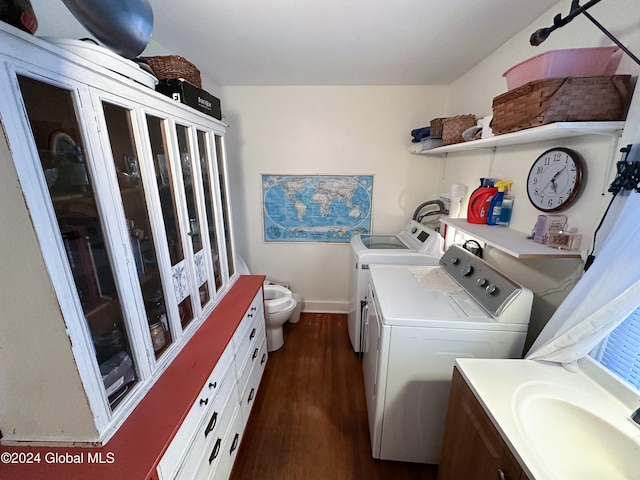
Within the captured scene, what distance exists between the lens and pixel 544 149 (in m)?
1.28

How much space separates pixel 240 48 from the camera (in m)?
1.65

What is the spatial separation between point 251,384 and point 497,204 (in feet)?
6.18

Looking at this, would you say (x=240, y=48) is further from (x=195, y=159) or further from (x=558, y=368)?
(x=558, y=368)

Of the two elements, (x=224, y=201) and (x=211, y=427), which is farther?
(x=224, y=201)

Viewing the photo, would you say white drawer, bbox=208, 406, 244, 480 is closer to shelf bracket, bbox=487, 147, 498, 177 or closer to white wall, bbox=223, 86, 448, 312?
white wall, bbox=223, 86, 448, 312

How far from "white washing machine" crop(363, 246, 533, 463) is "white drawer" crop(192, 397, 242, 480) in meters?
0.76

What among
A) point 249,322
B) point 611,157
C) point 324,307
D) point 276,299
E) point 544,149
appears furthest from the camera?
point 324,307

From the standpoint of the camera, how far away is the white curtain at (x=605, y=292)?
809mm

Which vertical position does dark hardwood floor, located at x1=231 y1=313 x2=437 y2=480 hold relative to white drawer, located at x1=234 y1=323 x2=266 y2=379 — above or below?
below

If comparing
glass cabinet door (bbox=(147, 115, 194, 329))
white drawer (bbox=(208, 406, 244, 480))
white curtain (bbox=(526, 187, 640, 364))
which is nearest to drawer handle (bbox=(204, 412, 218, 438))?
white drawer (bbox=(208, 406, 244, 480))

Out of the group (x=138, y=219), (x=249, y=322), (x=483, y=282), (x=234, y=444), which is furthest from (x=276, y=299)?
(x=483, y=282)

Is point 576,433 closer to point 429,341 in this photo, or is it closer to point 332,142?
point 429,341

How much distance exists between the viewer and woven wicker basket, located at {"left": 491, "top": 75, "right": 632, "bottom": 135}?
2.87ft

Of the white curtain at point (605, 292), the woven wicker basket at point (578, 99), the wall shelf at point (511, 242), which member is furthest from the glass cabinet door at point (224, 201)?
the white curtain at point (605, 292)
